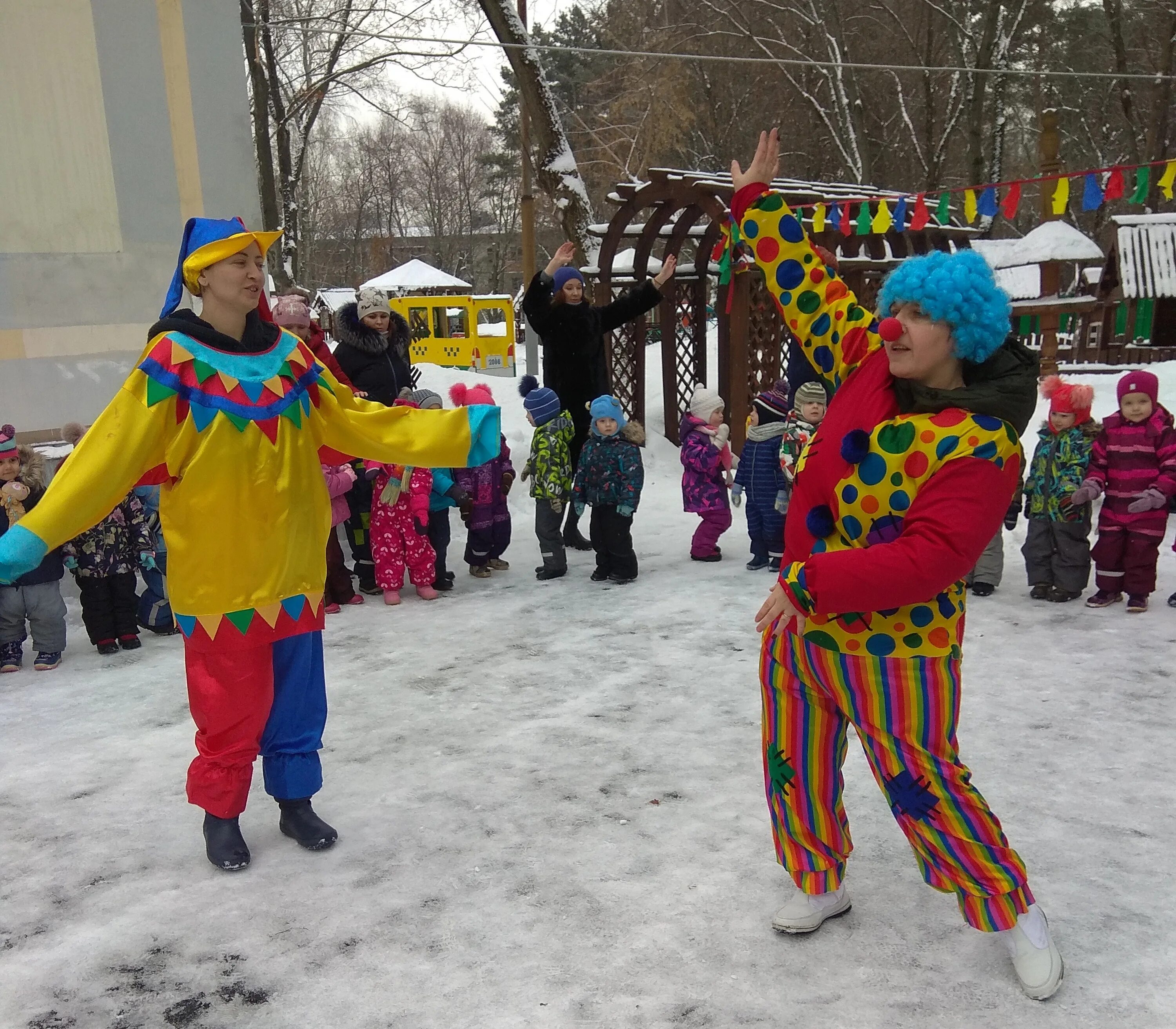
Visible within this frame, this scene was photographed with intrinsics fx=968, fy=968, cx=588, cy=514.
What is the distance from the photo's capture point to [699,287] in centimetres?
1080

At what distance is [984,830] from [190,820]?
263 cm

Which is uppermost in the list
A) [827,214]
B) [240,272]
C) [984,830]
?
[827,214]

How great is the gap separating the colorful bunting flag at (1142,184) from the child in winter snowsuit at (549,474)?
4.76m

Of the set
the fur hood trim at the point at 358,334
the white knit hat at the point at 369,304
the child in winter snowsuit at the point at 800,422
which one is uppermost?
the white knit hat at the point at 369,304

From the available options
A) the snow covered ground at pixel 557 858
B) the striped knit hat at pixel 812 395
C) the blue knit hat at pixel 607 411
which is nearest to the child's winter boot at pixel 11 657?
the snow covered ground at pixel 557 858

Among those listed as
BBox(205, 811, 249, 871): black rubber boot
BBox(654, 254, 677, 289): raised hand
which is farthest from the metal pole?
BBox(205, 811, 249, 871): black rubber boot

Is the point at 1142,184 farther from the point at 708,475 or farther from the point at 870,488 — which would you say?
the point at 870,488

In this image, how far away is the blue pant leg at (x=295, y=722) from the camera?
309 centimetres

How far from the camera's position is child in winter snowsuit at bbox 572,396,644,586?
658 centimetres

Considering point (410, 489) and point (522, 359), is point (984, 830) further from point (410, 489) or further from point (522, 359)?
point (522, 359)

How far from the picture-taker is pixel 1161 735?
12.8ft

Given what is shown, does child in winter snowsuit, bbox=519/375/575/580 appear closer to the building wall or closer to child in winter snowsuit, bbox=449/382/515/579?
child in winter snowsuit, bbox=449/382/515/579

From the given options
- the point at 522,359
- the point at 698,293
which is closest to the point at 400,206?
the point at 522,359

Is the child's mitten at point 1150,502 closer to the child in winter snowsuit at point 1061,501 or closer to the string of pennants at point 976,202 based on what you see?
the child in winter snowsuit at point 1061,501
